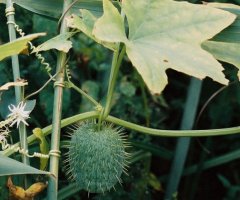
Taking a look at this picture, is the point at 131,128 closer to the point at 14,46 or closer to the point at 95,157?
the point at 95,157

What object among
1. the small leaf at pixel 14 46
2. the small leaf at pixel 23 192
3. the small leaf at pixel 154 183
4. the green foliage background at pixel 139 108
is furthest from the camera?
the small leaf at pixel 154 183

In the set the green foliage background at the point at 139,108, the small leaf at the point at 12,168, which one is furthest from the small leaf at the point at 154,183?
A: the small leaf at the point at 12,168

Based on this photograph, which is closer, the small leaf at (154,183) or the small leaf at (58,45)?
the small leaf at (58,45)

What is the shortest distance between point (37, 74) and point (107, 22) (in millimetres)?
616

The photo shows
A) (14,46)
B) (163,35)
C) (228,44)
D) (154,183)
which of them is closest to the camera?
(14,46)

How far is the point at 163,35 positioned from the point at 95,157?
Result: 0.21 metres

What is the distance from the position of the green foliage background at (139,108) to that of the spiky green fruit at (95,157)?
0.99 feet

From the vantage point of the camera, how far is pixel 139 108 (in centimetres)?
155

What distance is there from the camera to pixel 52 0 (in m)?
1.00

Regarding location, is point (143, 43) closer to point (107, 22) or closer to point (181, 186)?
point (107, 22)

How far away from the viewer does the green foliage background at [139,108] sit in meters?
1.29

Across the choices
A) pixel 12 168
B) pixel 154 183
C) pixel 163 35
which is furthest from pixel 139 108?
pixel 12 168

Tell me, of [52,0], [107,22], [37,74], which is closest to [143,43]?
[107,22]

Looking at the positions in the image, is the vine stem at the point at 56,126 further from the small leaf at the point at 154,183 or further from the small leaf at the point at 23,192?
the small leaf at the point at 154,183
